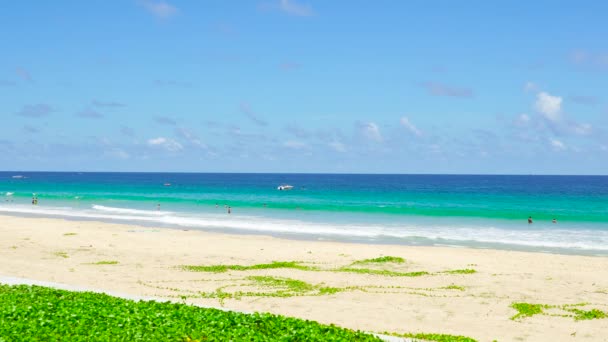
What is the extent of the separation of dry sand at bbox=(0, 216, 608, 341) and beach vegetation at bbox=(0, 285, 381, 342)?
332cm

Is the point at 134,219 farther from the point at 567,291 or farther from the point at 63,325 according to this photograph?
the point at 63,325

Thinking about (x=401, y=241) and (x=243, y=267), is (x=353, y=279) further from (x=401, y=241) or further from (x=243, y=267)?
(x=401, y=241)

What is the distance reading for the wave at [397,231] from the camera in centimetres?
3600

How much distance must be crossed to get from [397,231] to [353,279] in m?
21.6

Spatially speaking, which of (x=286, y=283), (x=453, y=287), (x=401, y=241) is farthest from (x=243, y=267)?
(x=401, y=241)

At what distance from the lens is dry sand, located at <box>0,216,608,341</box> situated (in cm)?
1471

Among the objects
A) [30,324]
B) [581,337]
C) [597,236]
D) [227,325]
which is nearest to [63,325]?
[30,324]

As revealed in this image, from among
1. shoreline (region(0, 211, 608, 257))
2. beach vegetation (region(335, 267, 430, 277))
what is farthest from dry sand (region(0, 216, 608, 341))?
shoreline (region(0, 211, 608, 257))

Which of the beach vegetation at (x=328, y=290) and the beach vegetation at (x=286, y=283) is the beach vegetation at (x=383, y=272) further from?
the beach vegetation at (x=328, y=290)

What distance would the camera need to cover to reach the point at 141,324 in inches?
399

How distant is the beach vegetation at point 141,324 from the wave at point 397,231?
1009 inches

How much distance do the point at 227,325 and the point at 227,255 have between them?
17130 millimetres

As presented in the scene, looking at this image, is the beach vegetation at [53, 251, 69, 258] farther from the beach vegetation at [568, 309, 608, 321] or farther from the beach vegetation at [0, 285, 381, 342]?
the beach vegetation at [568, 309, 608, 321]

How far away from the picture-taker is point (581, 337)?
13531mm
